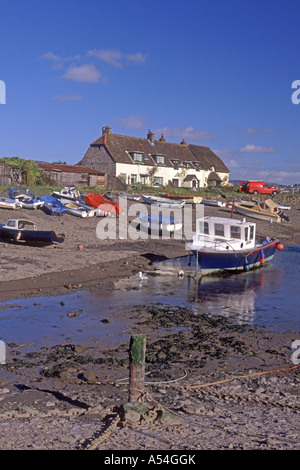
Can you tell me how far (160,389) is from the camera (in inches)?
396

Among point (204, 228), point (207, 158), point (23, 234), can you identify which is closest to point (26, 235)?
point (23, 234)

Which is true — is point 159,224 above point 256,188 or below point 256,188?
below

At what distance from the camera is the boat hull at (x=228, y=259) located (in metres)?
23.5

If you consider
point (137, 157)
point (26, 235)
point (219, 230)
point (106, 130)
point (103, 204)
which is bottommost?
point (26, 235)

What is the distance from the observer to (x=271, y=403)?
929 cm

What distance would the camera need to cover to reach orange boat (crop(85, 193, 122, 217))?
35469 millimetres

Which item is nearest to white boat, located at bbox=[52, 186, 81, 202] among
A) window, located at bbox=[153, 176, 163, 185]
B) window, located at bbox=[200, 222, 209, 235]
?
window, located at bbox=[200, 222, 209, 235]

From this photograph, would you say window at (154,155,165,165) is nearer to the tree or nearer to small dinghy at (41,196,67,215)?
the tree

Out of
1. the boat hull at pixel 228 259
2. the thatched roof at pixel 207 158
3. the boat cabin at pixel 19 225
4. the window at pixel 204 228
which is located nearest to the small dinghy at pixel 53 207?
the boat cabin at pixel 19 225

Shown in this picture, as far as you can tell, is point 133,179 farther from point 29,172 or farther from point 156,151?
point 29,172

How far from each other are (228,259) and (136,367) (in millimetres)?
15986

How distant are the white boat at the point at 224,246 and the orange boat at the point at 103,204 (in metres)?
11.6

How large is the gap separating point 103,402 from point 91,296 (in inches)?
379
